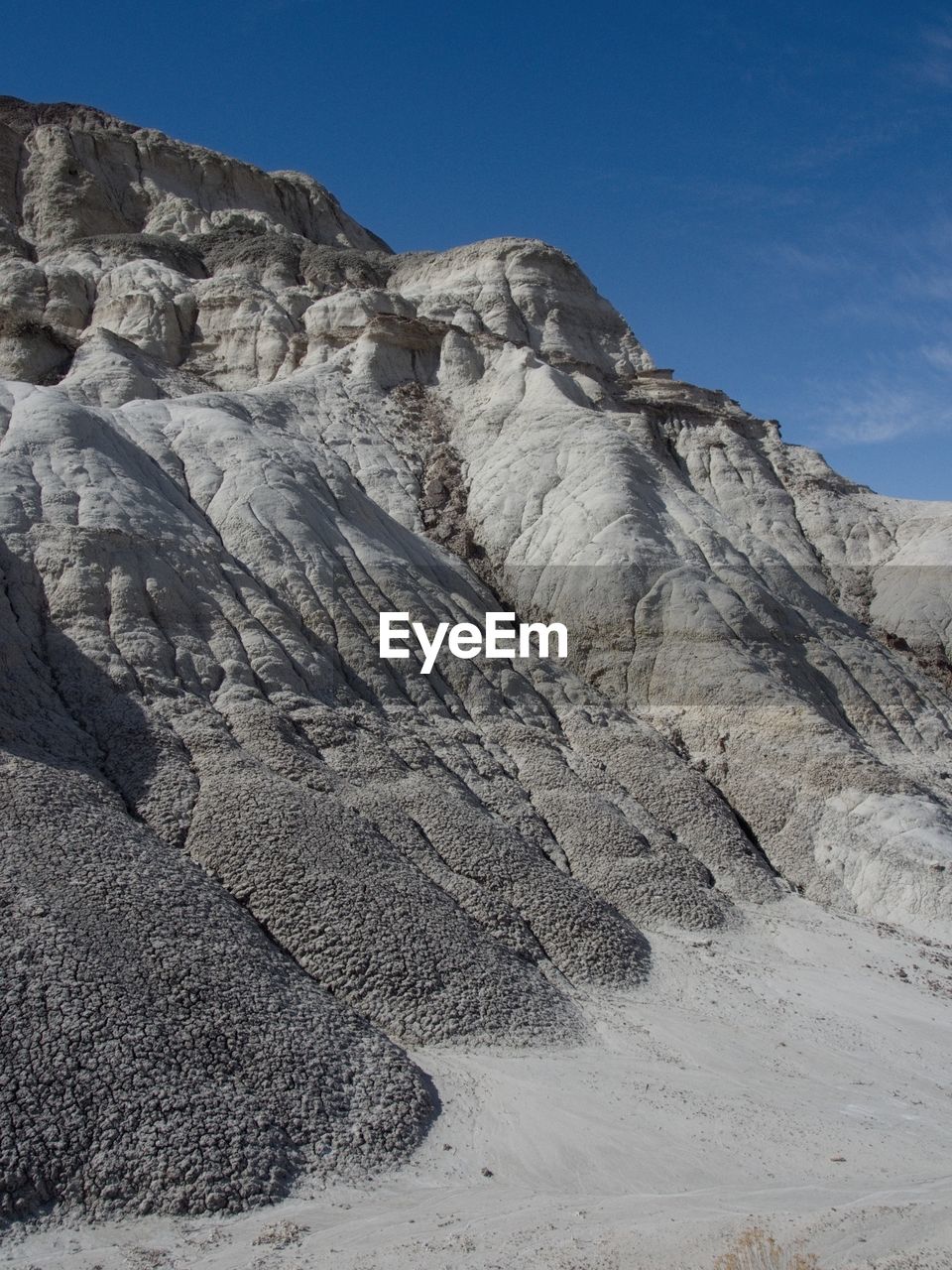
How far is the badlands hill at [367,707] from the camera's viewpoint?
10.1 metres

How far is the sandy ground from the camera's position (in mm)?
8188

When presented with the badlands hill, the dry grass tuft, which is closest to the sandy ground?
the dry grass tuft

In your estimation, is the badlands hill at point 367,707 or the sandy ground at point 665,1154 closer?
the sandy ground at point 665,1154

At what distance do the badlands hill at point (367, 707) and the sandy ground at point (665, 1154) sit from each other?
49 cm

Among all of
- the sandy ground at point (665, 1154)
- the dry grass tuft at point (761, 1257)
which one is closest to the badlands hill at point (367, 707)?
the sandy ground at point (665, 1154)

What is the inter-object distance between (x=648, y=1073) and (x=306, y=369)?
97.9ft

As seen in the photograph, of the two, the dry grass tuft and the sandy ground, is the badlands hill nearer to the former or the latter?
the sandy ground

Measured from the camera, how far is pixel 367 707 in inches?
766

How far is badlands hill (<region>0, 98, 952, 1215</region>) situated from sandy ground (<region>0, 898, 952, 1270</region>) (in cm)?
49

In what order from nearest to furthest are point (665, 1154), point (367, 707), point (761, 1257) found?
point (761, 1257) → point (665, 1154) → point (367, 707)

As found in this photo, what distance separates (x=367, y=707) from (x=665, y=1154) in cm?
1110

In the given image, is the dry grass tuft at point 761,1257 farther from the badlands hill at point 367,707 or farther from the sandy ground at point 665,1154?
the badlands hill at point 367,707

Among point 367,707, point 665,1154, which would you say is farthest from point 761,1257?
point 367,707

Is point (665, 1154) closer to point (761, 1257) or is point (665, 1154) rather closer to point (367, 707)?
point (761, 1257)
